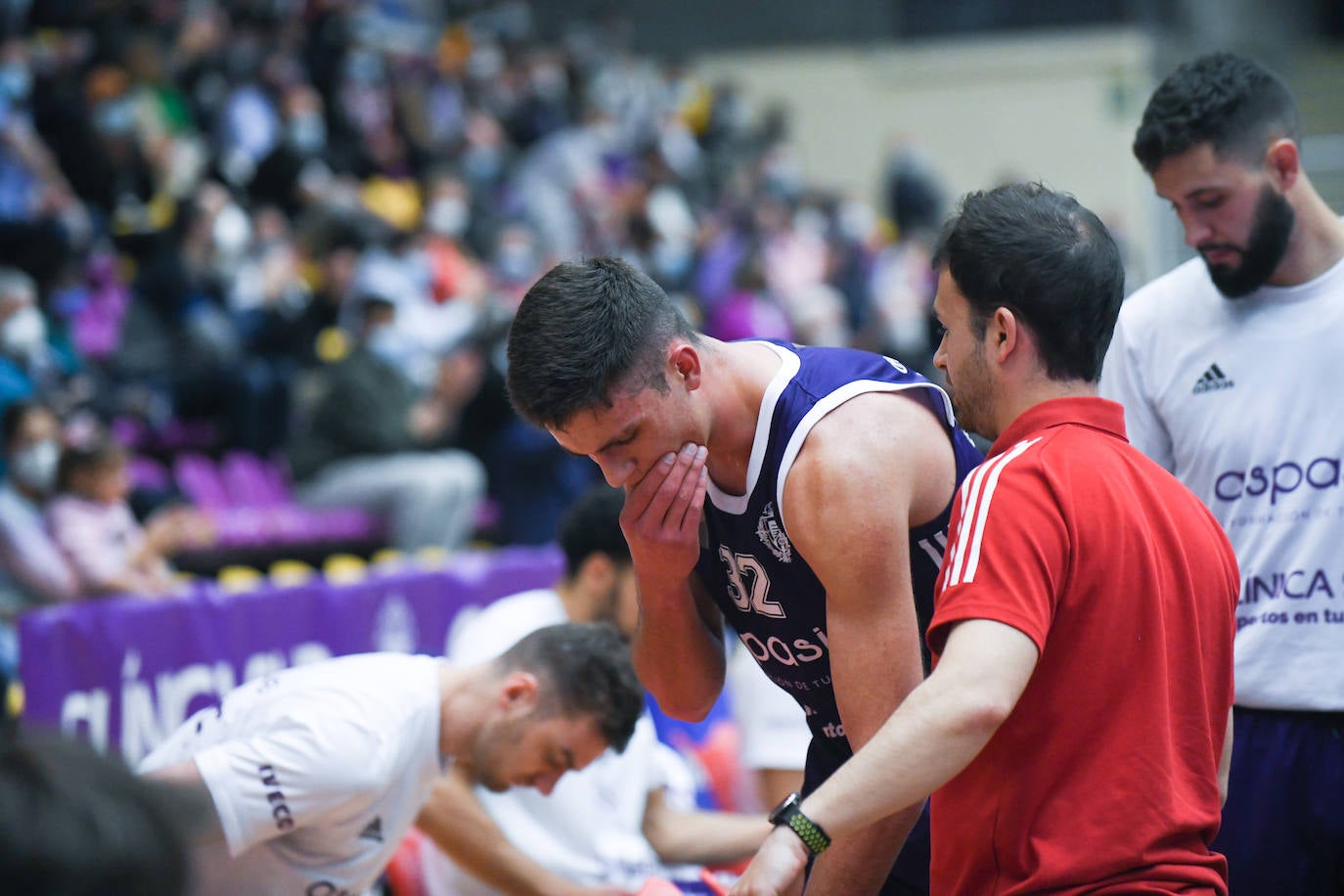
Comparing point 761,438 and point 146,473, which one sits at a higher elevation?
point 761,438

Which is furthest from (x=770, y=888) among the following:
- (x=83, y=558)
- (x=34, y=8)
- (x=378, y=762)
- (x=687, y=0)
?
(x=687, y=0)

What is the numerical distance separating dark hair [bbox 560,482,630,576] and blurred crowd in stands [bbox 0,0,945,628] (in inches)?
36.8

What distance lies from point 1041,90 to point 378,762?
58.4ft

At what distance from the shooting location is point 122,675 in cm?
564

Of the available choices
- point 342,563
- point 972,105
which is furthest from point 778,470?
point 972,105

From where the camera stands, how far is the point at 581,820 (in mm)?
4688

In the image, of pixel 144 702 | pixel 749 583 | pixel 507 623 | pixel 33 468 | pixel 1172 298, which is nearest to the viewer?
pixel 749 583

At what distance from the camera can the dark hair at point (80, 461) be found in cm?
690

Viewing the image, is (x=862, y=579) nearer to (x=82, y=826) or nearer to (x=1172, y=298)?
(x=82, y=826)

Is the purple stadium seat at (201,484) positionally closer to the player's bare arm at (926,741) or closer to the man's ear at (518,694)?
the man's ear at (518,694)

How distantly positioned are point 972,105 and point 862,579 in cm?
1834

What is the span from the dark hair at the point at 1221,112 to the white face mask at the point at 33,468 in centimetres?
585

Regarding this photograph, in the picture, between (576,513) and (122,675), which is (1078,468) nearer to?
(576,513)

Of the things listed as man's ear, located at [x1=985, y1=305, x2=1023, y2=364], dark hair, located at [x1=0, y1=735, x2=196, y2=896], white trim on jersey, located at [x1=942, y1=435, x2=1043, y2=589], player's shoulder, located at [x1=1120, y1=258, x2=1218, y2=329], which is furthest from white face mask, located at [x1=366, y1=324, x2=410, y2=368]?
dark hair, located at [x1=0, y1=735, x2=196, y2=896]
